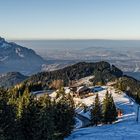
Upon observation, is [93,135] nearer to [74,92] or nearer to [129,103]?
[129,103]

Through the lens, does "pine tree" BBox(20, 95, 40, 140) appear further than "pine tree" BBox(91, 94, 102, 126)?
No

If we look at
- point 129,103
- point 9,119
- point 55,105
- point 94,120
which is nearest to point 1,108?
point 9,119

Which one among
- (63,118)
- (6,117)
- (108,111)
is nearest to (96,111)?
(108,111)

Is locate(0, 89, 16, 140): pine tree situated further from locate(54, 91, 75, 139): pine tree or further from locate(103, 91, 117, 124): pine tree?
locate(103, 91, 117, 124): pine tree

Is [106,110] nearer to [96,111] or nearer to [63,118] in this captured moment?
[96,111]

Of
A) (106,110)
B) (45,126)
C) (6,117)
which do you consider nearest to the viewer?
(6,117)

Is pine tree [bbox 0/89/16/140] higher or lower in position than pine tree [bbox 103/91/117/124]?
higher

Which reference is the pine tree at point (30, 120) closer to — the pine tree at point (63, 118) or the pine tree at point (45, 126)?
the pine tree at point (45, 126)

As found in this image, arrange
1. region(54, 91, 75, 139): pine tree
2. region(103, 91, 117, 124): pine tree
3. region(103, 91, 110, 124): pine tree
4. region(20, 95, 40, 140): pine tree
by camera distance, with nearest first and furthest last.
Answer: region(20, 95, 40, 140): pine tree, region(54, 91, 75, 139): pine tree, region(103, 91, 110, 124): pine tree, region(103, 91, 117, 124): pine tree

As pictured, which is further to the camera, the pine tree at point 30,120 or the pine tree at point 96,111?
the pine tree at point 96,111

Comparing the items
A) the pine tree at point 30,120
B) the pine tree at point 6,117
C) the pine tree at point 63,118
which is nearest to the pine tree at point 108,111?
the pine tree at point 63,118

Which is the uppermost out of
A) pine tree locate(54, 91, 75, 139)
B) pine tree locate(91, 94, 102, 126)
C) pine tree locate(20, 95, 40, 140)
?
pine tree locate(20, 95, 40, 140)

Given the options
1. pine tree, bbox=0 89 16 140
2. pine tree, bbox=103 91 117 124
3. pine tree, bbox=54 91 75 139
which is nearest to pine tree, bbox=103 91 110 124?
pine tree, bbox=103 91 117 124
